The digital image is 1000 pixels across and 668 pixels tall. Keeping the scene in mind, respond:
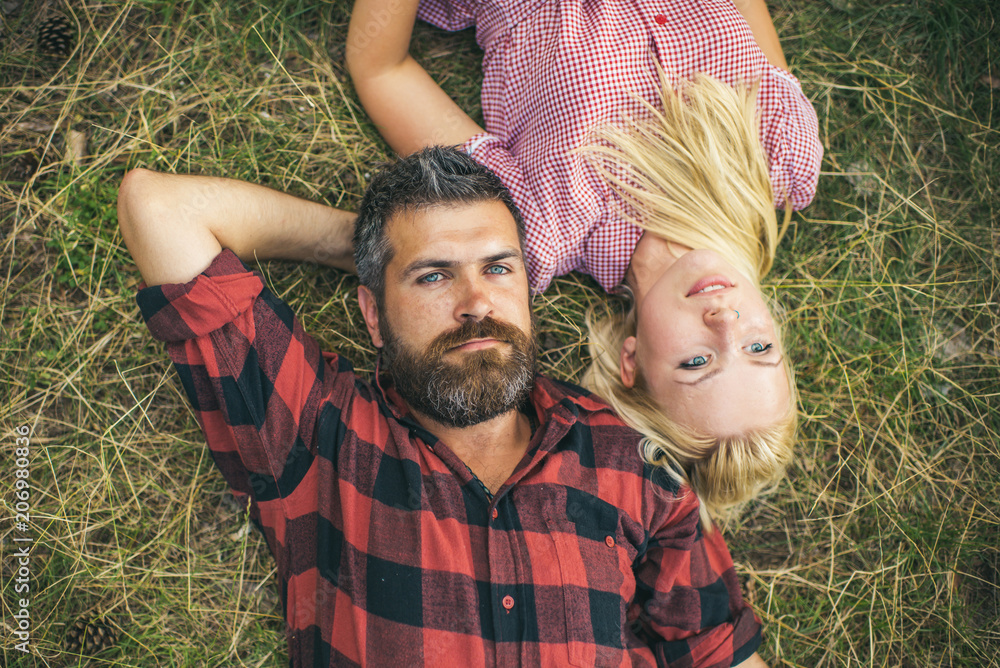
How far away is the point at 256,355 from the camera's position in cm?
228

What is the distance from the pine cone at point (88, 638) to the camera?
2779mm

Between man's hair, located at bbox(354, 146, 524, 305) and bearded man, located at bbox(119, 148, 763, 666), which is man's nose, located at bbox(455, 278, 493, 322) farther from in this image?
man's hair, located at bbox(354, 146, 524, 305)

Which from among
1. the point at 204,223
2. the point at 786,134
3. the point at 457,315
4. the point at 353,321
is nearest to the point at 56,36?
the point at 204,223

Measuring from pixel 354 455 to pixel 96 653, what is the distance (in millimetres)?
1697

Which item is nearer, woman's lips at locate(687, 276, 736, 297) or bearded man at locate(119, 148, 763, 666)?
bearded man at locate(119, 148, 763, 666)

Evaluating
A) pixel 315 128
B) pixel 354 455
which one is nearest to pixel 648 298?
pixel 354 455

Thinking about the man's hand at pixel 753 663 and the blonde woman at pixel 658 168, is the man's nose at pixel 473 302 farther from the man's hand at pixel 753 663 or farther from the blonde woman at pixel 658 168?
the man's hand at pixel 753 663

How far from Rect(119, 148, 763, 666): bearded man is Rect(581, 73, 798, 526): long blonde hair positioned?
0.21 meters

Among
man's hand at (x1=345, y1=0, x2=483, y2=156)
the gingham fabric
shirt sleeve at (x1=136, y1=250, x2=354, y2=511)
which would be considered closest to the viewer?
shirt sleeve at (x1=136, y1=250, x2=354, y2=511)

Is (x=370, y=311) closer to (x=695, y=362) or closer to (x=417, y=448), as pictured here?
(x=417, y=448)

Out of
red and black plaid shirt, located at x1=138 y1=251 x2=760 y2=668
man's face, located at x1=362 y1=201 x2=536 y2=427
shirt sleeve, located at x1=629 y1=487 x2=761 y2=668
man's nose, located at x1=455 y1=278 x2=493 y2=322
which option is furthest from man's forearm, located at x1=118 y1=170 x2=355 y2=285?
shirt sleeve, located at x1=629 y1=487 x2=761 y2=668

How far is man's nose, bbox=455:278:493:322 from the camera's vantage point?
2.29m

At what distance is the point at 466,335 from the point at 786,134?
1.88 meters

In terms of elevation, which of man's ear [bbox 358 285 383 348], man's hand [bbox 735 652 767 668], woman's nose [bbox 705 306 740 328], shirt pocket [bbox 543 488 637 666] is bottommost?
man's hand [bbox 735 652 767 668]
